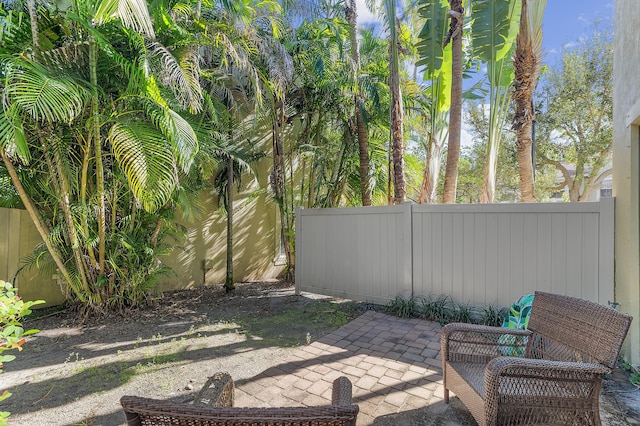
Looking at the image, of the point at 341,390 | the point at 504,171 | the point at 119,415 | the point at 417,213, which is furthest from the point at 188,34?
the point at 504,171

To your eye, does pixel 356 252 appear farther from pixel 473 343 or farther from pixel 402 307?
pixel 473 343

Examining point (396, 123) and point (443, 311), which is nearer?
point (443, 311)

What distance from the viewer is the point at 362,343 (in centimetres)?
389

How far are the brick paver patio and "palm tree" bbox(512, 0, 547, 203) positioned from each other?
4.51 m

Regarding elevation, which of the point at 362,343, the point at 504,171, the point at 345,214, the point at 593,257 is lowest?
the point at 362,343

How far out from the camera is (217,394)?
1.81 metres

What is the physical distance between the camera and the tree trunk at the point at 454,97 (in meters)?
5.42

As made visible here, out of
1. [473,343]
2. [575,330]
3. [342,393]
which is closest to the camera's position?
[342,393]

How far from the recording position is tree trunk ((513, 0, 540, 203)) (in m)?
6.11

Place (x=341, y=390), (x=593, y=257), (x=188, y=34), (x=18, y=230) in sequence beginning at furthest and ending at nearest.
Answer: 1. (x=18, y=230)
2. (x=188, y=34)
3. (x=593, y=257)
4. (x=341, y=390)

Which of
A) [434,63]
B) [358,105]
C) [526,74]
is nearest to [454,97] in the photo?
[434,63]

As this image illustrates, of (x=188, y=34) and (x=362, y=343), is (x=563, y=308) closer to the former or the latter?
(x=362, y=343)

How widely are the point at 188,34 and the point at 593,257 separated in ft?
19.4

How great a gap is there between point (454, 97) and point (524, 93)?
68.3 inches
